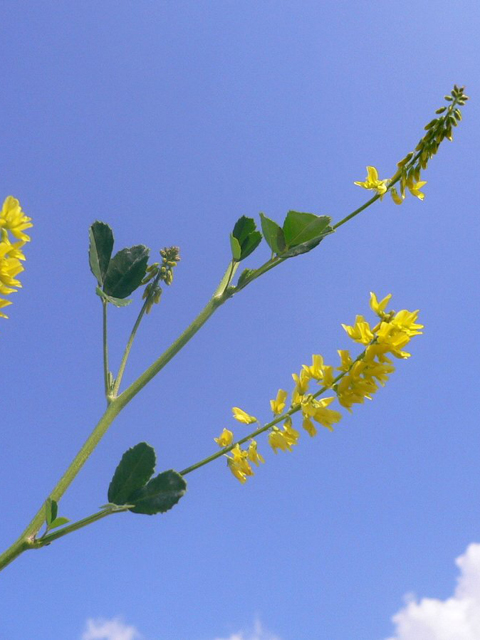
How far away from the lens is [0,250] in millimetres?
1334

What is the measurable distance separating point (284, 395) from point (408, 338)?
1.49 ft

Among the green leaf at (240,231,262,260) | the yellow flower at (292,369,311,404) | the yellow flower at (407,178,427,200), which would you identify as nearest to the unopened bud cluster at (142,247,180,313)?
the green leaf at (240,231,262,260)

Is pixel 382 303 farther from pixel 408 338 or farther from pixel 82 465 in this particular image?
pixel 82 465

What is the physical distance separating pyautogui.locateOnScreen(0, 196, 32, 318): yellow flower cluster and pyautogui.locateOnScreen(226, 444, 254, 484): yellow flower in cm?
91

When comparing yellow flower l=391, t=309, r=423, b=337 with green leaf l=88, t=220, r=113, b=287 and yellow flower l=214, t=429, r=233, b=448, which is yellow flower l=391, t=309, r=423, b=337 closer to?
yellow flower l=214, t=429, r=233, b=448

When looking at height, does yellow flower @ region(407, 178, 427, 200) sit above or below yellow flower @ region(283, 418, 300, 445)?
above

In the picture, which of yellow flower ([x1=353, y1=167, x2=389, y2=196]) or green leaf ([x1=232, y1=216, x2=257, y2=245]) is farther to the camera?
yellow flower ([x1=353, y1=167, x2=389, y2=196])

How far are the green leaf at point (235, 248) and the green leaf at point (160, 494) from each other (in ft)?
A: 2.52

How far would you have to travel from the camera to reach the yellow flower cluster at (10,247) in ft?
4.40

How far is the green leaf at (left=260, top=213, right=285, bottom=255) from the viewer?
1813 millimetres

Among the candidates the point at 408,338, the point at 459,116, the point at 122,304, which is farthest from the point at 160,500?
the point at 459,116

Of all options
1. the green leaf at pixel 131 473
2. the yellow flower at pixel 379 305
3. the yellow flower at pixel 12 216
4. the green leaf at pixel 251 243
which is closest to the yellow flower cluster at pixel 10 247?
the yellow flower at pixel 12 216

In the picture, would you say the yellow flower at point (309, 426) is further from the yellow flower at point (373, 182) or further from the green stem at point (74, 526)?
the yellow flower at point (373, 182)

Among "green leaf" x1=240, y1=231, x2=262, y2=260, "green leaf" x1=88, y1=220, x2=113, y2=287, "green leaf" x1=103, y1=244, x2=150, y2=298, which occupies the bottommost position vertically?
"green leaf" x1=240, y1=231, x2=262, y2=260
